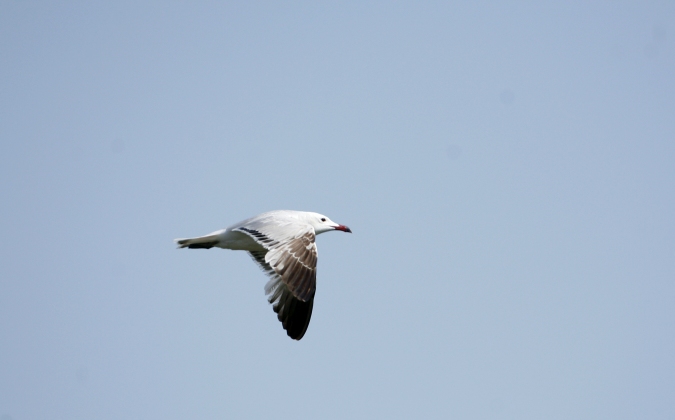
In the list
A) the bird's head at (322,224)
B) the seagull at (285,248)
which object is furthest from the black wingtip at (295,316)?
the bird's head at (322,224)

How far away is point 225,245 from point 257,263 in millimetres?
769

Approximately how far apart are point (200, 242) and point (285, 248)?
194 centimetres

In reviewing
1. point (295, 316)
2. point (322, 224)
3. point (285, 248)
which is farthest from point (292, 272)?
point (322, 224)

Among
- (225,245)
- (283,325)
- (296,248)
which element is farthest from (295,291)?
(225,245)

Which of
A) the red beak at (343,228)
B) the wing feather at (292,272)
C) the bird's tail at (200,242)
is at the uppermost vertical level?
the red beak at (343,228)

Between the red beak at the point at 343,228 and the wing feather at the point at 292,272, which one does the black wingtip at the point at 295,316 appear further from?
the red beak at the point at 343,228

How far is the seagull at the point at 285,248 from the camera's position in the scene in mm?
11477

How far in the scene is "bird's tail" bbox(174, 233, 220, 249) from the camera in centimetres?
1298

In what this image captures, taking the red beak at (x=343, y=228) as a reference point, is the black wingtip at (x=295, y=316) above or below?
below

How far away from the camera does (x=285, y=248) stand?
38.2 feet

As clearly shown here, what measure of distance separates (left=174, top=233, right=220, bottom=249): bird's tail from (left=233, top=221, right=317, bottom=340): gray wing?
652 millimetres

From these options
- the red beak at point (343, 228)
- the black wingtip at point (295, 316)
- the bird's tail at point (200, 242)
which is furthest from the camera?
the red beak at point (343, 228)

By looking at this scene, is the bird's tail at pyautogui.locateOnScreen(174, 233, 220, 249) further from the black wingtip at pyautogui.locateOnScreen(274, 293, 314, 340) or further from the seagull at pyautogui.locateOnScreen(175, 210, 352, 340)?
the black wingtip at pyautogui.locateOnScreen(274, 293, 314, 340)

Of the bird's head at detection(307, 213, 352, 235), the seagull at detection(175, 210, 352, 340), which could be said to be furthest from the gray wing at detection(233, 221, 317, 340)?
the bird's head at detection(307, 213, 352, 235)
